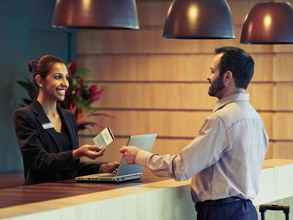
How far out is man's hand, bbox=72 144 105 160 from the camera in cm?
454

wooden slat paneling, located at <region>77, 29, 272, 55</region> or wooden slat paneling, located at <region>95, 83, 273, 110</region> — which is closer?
wooden slat paneling, located at <region>95, 83, 273, 110</region>

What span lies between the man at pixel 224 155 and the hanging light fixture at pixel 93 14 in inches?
20.2

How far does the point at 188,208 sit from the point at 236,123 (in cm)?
60

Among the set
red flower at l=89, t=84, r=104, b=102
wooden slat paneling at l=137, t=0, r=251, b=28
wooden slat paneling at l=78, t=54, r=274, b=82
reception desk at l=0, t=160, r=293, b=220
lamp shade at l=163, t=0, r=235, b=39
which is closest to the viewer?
reception desk at l=0, t=160, r=293, b=220

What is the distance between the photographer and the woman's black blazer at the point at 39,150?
181 inches

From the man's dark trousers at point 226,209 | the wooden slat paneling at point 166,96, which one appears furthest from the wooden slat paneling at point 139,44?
the man's dark trousers at point 226,209

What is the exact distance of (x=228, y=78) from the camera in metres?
4.05

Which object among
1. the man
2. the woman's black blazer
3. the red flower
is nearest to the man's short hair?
the man

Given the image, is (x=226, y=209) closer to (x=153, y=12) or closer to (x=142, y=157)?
(x=142, y=157)

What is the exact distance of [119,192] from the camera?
4.05 metres

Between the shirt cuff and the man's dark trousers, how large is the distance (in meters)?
0.32

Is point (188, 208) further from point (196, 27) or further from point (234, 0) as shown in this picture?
point (234, 0)

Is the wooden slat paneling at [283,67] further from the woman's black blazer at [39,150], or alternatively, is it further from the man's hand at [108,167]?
the woman's black blazer at [39,150]

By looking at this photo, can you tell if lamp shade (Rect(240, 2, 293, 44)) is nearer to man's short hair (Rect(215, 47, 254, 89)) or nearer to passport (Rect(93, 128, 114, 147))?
man's short hair (Rect(215, 47, 254, 89))
